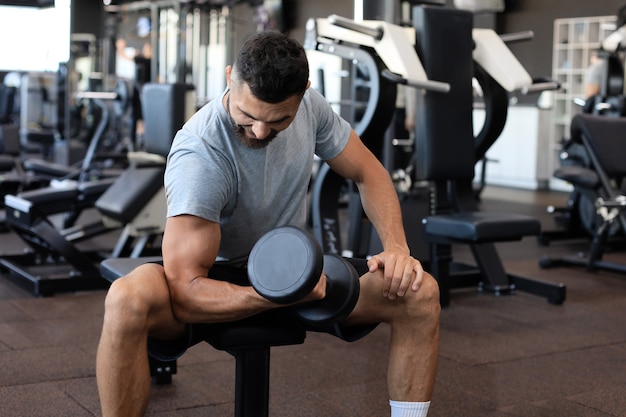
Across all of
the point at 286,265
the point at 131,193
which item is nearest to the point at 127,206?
the point at 131,193

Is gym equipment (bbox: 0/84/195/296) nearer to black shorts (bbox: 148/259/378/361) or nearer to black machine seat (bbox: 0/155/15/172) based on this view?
black machine seat (bbox: 0/155/15/172)

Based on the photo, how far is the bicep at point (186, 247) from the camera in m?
1.56

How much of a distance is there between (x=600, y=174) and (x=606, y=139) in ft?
0.67

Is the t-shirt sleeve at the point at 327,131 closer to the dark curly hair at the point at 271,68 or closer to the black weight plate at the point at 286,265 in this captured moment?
the dark curly hair at the point at 271,68

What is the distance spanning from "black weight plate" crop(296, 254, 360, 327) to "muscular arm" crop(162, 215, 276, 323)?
8 cm

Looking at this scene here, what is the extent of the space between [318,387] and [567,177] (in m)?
2.68

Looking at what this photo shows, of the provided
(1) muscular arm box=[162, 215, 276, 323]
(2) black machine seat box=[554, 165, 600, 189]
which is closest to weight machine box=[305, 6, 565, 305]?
(2) black machine seat box=[554, 165, 600, 189]

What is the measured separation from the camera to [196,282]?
1.55 m

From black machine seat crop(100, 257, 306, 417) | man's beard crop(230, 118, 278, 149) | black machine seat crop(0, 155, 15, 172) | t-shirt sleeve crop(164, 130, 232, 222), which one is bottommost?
black machine seat crop(100, 257, 306, 417)

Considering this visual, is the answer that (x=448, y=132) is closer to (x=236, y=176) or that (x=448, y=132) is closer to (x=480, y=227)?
(x=480, y=227)

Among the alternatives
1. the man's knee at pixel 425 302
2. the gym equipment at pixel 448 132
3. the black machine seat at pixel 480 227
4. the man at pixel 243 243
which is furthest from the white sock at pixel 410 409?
the gym equipment at pixel 448 132

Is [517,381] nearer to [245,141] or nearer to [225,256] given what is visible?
[225,256]

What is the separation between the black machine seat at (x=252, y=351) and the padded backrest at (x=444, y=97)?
201cm

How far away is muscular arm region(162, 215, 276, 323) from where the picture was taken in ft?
5.01
